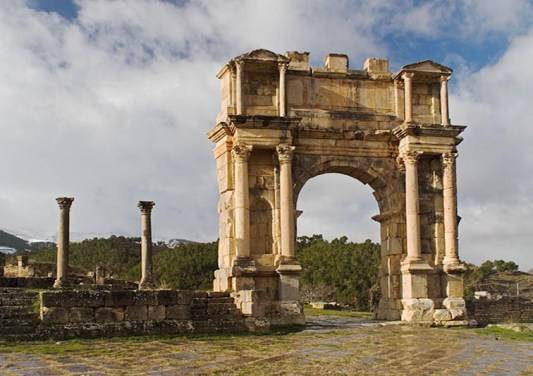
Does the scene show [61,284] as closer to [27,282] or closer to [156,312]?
[27,282]

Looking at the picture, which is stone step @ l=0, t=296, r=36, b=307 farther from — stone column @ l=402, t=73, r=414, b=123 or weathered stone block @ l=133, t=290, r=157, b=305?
stone column @ l=402, t=73, r=414, b=123

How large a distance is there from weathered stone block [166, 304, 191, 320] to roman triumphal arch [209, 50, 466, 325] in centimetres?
308

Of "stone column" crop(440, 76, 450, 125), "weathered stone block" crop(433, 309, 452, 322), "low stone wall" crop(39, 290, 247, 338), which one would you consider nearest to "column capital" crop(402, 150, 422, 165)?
"stone column" crop(440, 76, 450, 125)

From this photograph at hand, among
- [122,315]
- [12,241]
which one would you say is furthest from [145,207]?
[12,241]

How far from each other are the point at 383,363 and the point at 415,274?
340 inches

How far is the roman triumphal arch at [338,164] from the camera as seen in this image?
58.9 ft

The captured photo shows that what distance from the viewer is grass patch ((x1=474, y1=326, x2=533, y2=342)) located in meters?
14.5

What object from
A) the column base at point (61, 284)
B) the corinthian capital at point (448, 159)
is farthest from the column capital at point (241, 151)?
the column base at point (61, 284)

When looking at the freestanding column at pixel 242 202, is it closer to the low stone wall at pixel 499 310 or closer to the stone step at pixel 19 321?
the stone step at pixel 19 321

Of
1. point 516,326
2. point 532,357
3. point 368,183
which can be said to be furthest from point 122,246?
point 532,357

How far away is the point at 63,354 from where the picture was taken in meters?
10.9

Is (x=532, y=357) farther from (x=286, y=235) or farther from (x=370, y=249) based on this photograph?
(x=370, y=249)

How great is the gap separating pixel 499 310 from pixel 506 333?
23.7ft

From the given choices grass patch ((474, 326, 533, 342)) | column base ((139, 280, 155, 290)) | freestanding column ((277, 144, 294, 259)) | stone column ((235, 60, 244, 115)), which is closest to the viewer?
grass patch ((474, 326, 533, 342))
